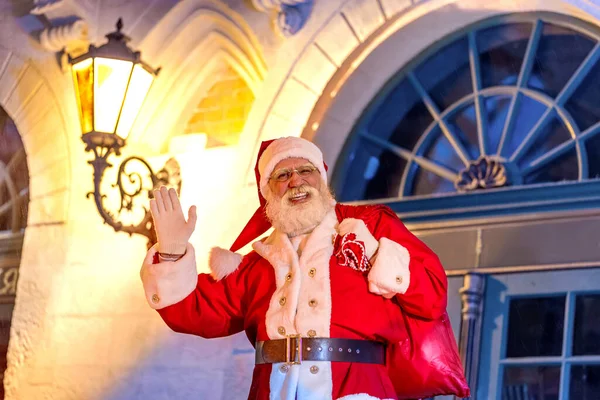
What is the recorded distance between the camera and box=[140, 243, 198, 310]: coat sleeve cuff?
3.62m

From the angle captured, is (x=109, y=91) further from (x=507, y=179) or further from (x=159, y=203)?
(x=507, y=179)

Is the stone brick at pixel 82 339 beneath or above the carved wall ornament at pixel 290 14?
beneath

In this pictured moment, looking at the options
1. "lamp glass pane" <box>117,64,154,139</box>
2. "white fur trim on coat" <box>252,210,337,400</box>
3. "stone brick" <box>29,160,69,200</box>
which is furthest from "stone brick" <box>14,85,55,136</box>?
"white fur trim on coat" <box>252,210,337,400</box>

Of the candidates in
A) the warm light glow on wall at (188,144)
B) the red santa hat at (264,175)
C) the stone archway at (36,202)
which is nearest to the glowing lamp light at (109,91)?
the warm light glow on wall at (188,144)

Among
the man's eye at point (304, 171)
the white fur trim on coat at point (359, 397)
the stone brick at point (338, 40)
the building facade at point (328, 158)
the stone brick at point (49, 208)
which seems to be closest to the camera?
the white fur trim on coat at point (359, 397)

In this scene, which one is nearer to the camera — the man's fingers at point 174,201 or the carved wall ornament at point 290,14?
the man's fingers at point 174,201

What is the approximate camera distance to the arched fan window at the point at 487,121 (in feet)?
15.5

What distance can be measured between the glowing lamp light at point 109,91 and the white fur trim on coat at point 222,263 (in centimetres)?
135

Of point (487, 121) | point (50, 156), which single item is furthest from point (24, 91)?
point (487, 121)

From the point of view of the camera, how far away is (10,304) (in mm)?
6211

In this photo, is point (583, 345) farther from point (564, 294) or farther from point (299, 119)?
point (299, 119)

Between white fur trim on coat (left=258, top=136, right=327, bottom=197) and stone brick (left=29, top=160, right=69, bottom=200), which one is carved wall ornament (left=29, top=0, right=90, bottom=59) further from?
white fur trim on coat (left=258, top=136, right=327, bottom=197)

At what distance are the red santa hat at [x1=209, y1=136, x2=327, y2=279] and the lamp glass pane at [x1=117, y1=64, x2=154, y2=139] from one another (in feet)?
4.00

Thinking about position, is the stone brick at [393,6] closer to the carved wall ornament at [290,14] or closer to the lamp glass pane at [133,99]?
the carved wall ornament at [290,14]
